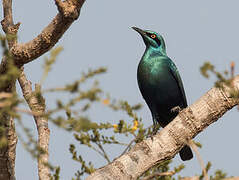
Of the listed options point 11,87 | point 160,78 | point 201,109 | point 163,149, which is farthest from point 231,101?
point 160,78

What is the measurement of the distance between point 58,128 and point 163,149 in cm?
208

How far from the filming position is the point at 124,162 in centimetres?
410

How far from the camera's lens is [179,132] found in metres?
4.31

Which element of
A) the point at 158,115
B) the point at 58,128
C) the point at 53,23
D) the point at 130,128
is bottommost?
the point at 158,115

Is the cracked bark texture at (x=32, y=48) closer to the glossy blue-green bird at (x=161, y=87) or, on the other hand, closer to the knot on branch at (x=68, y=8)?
the knot on branch at (x=68, y=8)

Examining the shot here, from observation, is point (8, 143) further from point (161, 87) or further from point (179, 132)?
point (161, 87)

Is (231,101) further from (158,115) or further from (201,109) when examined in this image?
(158,115)

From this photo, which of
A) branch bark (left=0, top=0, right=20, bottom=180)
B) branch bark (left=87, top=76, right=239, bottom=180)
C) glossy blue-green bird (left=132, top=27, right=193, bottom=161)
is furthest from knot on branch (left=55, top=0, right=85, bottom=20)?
glossy blue-green bird (left=132, top=27, right=193, bottom=161)

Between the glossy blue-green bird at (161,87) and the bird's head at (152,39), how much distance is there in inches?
13.7

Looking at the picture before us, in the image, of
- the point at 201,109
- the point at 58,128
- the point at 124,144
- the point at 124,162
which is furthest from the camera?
the point at 124,144

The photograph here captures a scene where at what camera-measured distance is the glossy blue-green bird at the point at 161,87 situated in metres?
7.32

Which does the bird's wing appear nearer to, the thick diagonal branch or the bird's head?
the bird's head

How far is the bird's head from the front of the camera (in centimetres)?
788

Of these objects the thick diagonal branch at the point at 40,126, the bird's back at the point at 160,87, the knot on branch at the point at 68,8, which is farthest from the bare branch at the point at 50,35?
the bird's back at the point at 160,87
